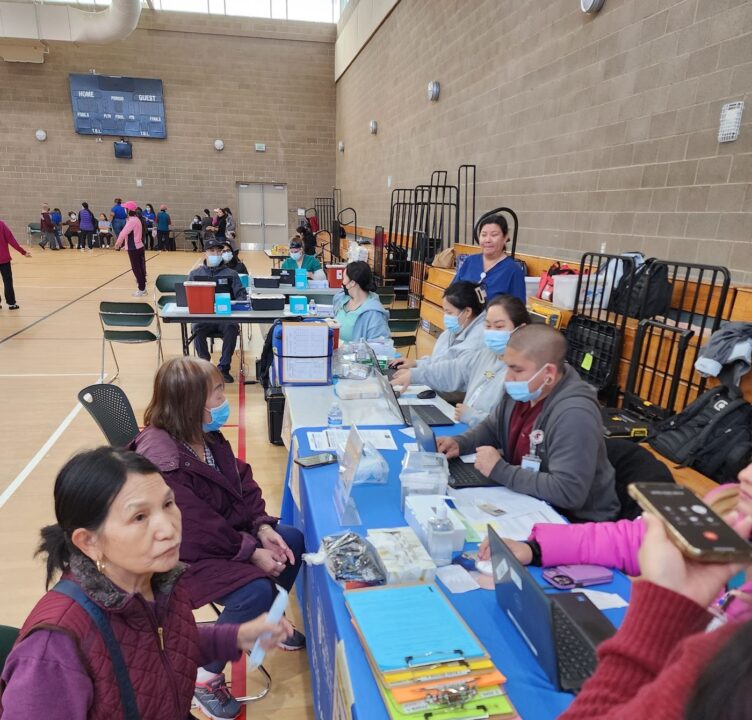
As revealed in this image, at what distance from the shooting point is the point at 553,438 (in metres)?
1.76

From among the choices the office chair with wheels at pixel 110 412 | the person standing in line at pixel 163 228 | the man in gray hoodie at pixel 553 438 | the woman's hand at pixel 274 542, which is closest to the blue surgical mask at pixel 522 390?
the man in gray hoodie at pixel 553 438

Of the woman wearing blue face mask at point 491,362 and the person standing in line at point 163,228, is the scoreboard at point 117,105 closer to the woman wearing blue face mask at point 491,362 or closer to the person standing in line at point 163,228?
the person standing in line at point 163,228

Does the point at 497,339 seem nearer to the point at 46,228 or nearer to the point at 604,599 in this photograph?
the point at 604,599

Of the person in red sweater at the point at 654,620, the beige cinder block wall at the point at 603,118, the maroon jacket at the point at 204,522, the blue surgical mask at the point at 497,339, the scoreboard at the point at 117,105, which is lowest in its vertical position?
the maroon jacket at the point at 204,522

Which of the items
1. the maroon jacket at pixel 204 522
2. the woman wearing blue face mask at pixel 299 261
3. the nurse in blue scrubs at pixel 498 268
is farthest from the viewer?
the woman wearing blue face mask at pixel 299 261

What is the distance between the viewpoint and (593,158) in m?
4.58

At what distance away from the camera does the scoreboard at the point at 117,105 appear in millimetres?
14750

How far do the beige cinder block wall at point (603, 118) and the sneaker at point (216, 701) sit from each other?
11.9 ft

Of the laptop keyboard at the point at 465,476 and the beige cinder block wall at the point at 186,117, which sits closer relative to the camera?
the laptop keyboard at the point at 465,476

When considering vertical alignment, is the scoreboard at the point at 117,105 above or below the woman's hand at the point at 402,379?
above

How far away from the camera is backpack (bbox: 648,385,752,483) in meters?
2.85

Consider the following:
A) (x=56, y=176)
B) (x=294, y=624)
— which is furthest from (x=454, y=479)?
(x=56, y=176)

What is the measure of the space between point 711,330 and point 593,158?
2.00 meters

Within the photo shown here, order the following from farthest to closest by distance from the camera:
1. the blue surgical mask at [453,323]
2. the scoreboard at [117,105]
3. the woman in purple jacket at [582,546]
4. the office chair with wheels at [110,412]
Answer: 1. the scoreboard at [117,105]
2. the blue surgical mask at [453,323]
3. the office chair with wheels at [110,412]
4. the woman in purple jacket at [582,546]
